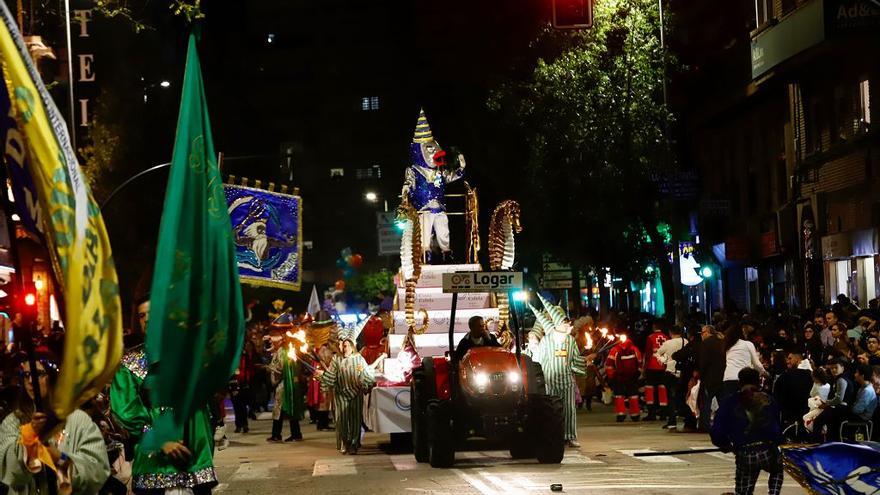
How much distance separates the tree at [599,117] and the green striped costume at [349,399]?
51.7 feet

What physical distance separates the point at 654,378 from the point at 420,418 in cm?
781

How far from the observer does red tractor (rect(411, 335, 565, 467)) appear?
19188mm

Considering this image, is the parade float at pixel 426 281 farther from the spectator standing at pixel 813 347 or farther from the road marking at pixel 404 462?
the spectator standing at pixel 813 347

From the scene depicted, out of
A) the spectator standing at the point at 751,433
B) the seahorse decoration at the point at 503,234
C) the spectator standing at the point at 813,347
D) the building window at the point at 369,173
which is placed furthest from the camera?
the building window at the point at 369,173

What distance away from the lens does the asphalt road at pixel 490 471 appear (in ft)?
54.3

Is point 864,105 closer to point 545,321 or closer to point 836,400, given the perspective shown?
point 545,321

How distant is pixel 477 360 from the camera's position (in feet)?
64.1

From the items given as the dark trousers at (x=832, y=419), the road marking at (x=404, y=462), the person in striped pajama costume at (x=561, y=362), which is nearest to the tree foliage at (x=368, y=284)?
the person in striped pajama costume at (x=561, y=362)

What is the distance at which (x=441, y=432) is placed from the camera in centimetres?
1942

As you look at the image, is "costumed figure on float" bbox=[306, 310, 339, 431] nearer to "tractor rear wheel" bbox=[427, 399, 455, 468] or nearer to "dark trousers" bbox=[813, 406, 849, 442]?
"tractor rear wheel" bbox=[427, 399, 455, 468]

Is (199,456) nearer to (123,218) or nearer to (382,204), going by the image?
(123,218)

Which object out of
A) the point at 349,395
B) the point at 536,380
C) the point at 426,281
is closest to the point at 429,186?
the point at 426,281

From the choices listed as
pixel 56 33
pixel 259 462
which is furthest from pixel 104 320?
pixel 56 33

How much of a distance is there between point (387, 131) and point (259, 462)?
95458 millimetres
